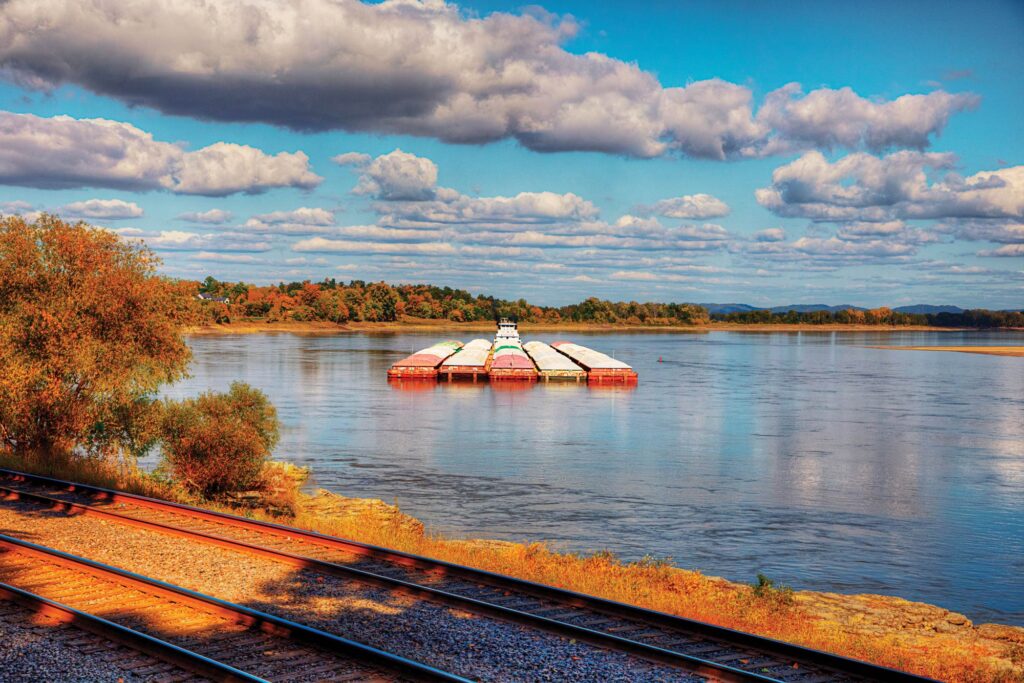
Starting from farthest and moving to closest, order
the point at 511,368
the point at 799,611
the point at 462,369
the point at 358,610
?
the point at 462,369 < the point at 511,368 < the point at 799,611 < the point at 358,610

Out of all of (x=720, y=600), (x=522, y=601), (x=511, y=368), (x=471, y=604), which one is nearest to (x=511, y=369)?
(x=511, y=368)

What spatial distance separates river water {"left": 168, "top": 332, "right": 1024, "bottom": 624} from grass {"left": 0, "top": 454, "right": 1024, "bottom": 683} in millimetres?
5402

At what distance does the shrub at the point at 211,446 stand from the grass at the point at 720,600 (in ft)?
10.6

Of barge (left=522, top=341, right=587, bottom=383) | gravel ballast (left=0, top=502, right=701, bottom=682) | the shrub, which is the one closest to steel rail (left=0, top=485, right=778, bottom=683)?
gravel ballast (left=0, top=502, right=701, bottom=682)

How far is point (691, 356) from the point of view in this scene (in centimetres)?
13650

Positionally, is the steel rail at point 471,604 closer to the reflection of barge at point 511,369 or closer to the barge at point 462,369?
the reflection of barge at point 511,369

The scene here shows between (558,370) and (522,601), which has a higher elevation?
(522,601)

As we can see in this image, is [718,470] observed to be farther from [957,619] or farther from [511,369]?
[511,369]

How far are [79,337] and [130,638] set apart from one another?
62.8 ft

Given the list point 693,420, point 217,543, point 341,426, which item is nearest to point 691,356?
point 693,420

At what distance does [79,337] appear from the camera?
26.7 meters

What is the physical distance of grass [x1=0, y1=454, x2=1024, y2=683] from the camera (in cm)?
1247

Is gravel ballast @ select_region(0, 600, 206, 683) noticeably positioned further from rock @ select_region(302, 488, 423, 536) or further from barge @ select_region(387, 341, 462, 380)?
barge @ select_region(387, 341, 462, 380)

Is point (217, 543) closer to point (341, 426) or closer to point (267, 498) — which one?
point (267, 498)
